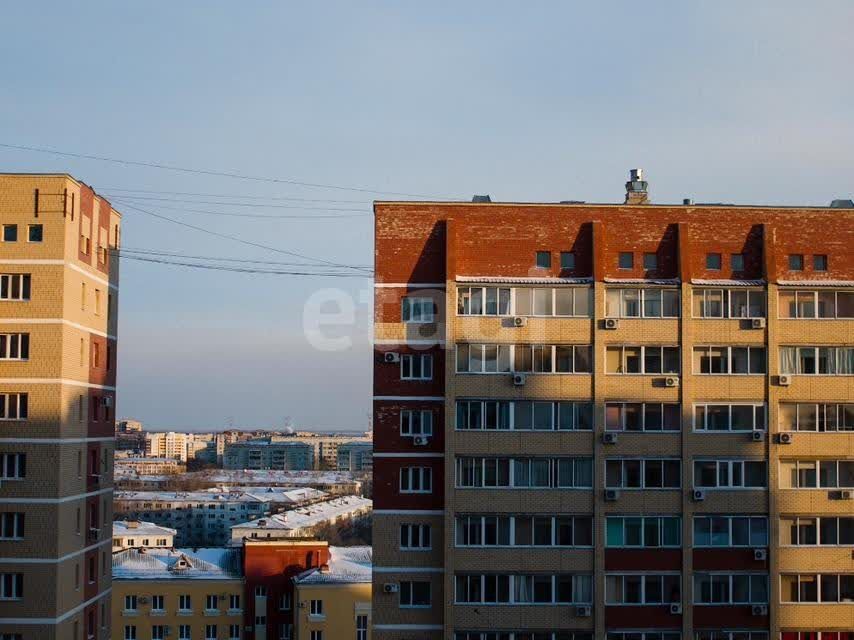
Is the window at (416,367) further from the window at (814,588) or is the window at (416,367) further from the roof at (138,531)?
the roof at (138,531)

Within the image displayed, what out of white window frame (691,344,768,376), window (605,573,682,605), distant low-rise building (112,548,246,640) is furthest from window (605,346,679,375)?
distant low-rise building (112,548,246,640)

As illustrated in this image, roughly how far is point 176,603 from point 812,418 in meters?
36.7

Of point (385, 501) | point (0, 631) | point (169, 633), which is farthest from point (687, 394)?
point (169, 633)

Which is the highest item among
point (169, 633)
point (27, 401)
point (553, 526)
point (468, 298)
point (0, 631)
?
point (468, 298)

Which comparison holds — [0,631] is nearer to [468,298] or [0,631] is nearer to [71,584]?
[71,584]

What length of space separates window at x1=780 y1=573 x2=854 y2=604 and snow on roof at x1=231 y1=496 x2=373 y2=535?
52.0m

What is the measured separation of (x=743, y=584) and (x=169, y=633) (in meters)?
34.9

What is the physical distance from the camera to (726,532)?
29969mm

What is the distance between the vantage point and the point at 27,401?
30.4 m

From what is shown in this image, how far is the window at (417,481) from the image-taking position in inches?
1180

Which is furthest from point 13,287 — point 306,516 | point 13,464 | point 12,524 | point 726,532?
point 306,516

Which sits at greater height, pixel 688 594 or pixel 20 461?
pixel 20 461

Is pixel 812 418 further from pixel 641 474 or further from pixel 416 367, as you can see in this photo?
pixel 416 367

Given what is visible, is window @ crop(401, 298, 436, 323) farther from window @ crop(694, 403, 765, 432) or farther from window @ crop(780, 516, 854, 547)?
window @ crop(780, 516, 854, 547)
